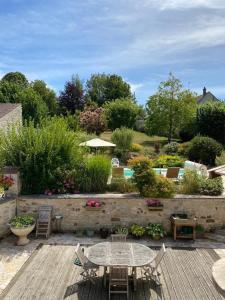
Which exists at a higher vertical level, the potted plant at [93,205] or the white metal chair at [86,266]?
the potted plant at [93,205]

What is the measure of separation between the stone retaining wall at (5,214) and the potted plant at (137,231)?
153 inches

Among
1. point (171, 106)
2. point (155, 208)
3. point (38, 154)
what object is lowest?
point (155, 208)

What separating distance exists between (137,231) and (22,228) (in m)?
3.48

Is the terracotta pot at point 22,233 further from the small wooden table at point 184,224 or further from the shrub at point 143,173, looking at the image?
the small wooden table at point 184,224

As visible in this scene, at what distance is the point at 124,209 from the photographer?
11.5 meters

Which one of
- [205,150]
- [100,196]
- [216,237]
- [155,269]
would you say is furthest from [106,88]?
[155,269]

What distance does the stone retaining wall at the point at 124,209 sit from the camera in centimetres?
1151

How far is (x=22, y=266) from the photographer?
910 centimetres

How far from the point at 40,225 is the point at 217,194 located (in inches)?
232

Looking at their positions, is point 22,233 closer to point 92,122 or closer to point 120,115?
point 92,122

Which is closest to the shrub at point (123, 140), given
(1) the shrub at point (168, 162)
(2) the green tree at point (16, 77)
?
(1) the shrub at point (168, 162)

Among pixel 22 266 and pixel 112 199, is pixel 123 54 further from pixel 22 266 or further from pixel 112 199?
pixel 22 266

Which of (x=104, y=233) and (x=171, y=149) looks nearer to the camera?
(x=104, y=233)

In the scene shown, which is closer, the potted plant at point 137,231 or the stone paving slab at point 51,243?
the stone paving slab at point 51,243
